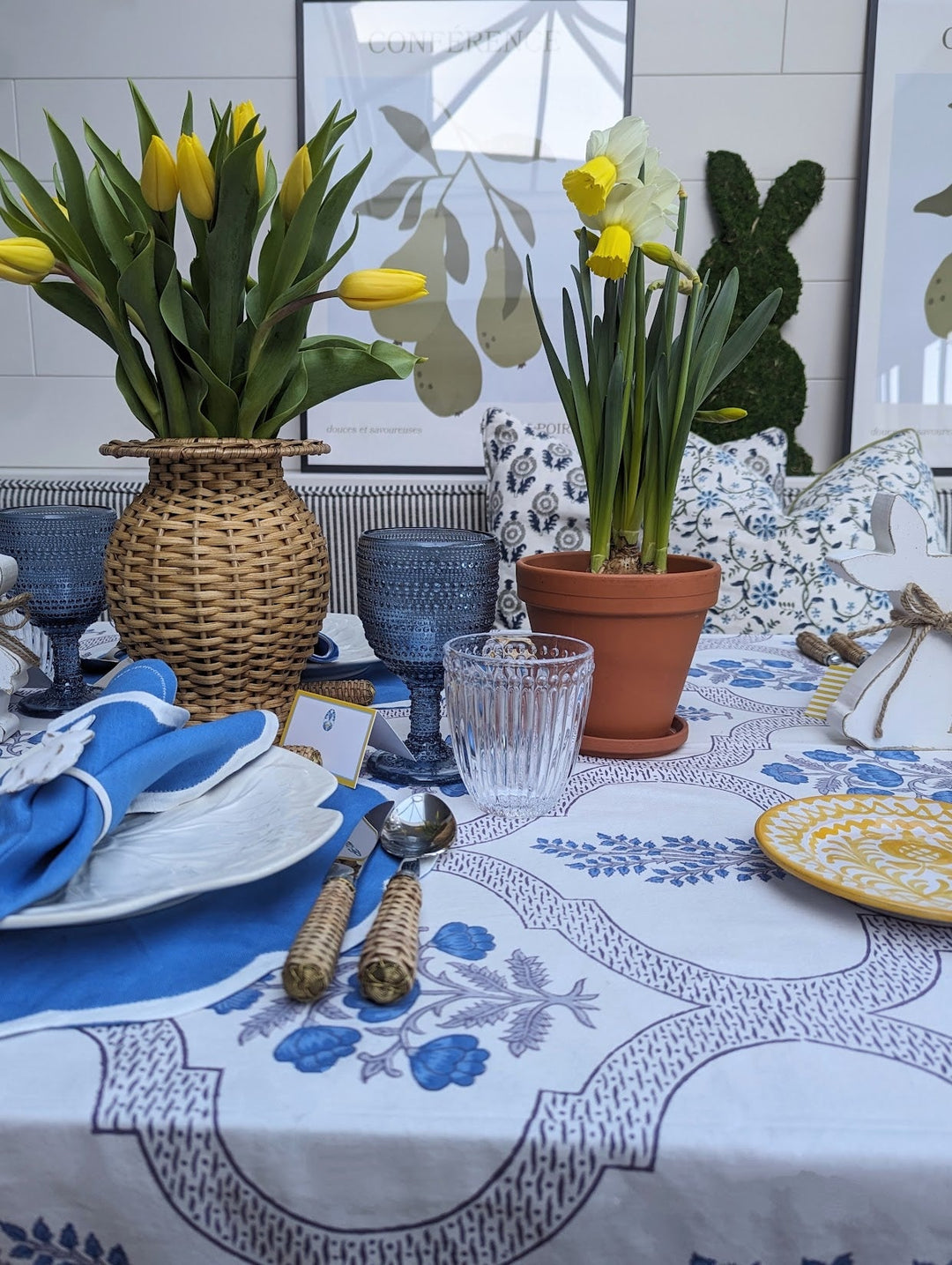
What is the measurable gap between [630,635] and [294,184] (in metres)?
0.41

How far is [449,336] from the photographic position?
2125mm

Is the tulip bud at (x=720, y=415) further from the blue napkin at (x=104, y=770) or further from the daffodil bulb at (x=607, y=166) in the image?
the blue napkin at (x=104, y=770)

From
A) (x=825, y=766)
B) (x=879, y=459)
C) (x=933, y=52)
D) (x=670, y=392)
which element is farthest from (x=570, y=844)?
(x=933, y=52)

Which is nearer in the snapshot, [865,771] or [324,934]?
[324,934]

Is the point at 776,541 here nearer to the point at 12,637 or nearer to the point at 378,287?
the point at 378,287

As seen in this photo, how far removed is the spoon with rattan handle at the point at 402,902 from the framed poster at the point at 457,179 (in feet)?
5.48

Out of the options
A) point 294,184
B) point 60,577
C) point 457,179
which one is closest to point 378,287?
point 294,184

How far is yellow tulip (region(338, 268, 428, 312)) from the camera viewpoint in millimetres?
656

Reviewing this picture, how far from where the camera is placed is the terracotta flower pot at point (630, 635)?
2.36 feet

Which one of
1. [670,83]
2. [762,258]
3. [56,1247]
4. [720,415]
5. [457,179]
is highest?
[670,83]

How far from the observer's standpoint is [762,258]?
2031 mm

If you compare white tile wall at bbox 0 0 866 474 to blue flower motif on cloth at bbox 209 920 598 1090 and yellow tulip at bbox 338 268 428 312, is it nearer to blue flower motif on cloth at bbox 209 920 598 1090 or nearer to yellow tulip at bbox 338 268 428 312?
yellow tulip at bbox 338 268 428 312

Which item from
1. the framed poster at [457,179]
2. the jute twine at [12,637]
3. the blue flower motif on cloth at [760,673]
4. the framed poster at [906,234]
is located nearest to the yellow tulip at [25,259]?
the jute twine at [12,637]

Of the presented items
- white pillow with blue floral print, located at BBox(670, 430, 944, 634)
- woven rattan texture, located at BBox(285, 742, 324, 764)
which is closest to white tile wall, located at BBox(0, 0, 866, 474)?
white pillow with blue floral print, located at BBox(670, 430, 944, 634)
